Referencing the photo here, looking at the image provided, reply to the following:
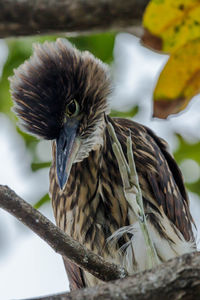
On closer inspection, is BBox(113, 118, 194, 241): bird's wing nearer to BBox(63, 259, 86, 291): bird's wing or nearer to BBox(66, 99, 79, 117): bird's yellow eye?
BBox(66, 99, 79, 117): bird's yellow eye

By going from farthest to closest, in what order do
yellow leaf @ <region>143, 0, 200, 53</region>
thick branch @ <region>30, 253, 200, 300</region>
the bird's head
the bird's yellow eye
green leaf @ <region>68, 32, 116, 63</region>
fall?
1. green leaf @ <region>68, 32, 116, 63</region>
2. the bird's yellow eye
3. the bird's head
4. thick branch @ <region>30, 253, 200, 300</region>
5. yellow leaf @ <region>143, 0, 200, 53</region>

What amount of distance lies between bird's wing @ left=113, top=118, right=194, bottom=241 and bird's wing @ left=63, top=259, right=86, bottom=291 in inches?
24.5

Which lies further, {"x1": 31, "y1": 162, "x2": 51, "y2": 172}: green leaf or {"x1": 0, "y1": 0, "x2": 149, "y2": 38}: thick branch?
{"x1": 31, "y1": 162, "x2": 51, "y2": 172}: green leaf

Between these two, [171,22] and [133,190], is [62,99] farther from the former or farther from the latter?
[171,22]

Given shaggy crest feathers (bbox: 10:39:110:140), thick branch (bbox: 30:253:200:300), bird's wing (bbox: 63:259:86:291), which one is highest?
shaggy crest feathers (bbox: 10:39:110:140)

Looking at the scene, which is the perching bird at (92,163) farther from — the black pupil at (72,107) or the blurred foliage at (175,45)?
the blurred foliage at (175,45)

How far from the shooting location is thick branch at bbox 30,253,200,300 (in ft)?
4.23

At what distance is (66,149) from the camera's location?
2596mm

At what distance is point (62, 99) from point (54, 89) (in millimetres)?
64

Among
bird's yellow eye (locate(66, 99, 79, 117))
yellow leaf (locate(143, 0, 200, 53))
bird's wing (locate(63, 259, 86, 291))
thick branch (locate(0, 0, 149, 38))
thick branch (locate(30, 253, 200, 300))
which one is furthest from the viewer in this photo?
bird's wing (locate(63, 259, 86, 291))

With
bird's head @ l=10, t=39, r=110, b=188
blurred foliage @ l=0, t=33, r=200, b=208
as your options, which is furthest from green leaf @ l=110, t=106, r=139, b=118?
bird's head @ l=10, t=39, r=110, b=188

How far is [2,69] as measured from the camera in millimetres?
3891

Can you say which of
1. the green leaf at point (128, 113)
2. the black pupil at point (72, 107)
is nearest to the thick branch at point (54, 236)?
the black pupil at point (72, 107)

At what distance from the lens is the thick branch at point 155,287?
1288mm
